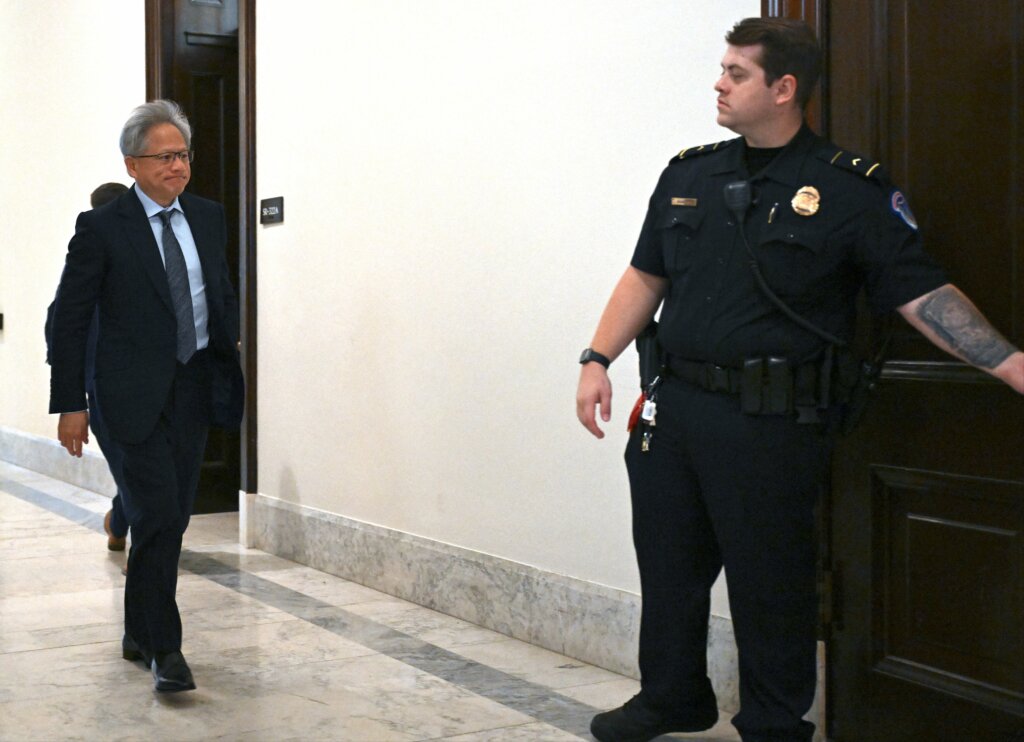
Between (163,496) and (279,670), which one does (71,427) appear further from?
(279,670)

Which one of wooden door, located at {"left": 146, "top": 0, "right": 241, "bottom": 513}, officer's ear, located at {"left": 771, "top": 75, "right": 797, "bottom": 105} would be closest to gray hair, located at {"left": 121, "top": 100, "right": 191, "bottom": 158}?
officer's ear, located at {"left": 771, "top": 75, "right": 797, "bottom": 105}

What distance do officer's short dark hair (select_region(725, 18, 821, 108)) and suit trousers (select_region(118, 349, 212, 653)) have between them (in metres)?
1.77

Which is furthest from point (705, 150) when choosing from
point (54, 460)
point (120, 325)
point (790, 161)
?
point (54, 460)

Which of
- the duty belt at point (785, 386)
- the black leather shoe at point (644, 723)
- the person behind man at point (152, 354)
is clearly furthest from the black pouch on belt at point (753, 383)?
the person behind man at point (152, 354)

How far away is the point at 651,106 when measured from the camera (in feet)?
11.7

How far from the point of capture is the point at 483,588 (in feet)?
14.1

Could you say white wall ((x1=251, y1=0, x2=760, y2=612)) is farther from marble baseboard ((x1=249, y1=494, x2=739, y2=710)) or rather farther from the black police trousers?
the black police trousers

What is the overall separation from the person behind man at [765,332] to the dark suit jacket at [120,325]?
4.07 feet

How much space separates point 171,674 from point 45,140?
5.94 m

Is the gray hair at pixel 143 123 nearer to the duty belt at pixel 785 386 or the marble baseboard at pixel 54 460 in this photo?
the duty belt at pixel 785 386

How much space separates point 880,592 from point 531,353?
4.75ft

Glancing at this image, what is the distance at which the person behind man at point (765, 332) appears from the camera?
2.64 m

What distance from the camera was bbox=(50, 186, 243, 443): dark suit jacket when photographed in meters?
3.48

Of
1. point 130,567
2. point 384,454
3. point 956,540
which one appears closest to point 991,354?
point 956,540
